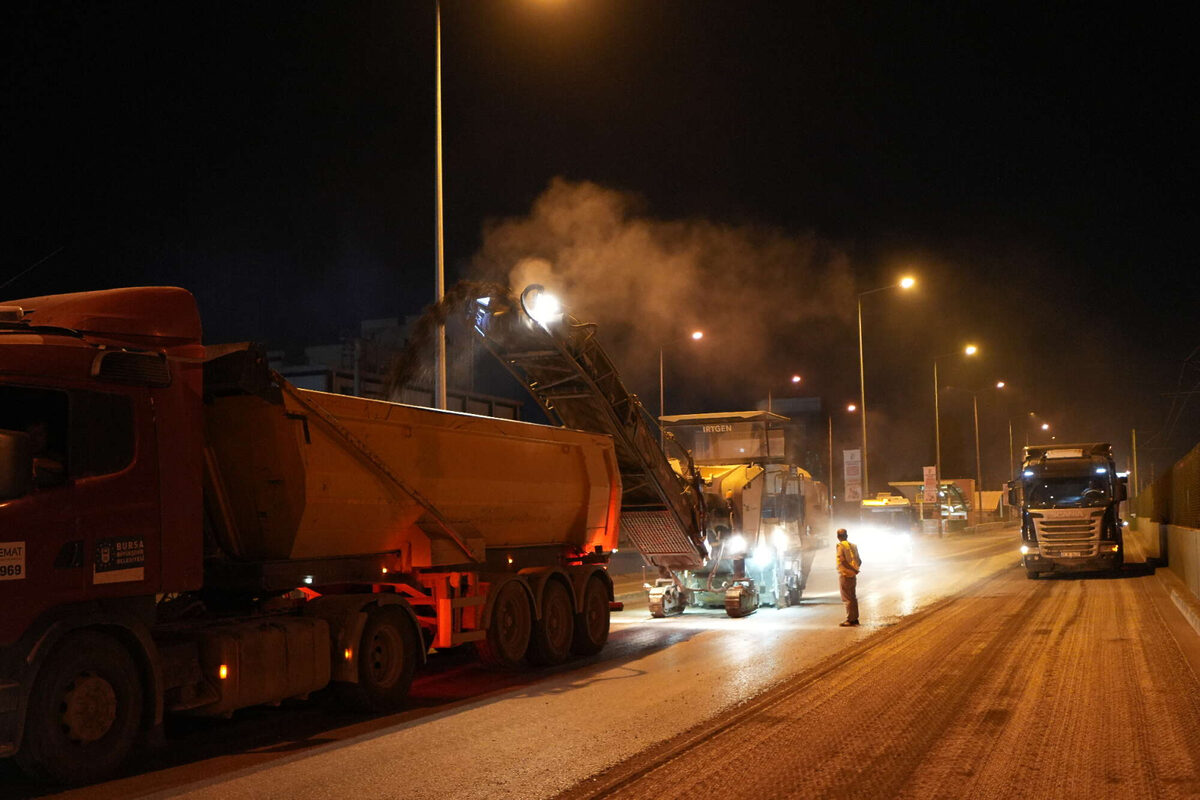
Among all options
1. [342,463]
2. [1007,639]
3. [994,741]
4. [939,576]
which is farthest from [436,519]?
[939,576]

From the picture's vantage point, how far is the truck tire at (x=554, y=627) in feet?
41.6

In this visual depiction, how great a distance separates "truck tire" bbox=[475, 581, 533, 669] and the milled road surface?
3.34 meters

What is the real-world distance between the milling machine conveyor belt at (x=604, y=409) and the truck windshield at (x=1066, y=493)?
12840 millimetres

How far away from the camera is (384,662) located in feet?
33.1

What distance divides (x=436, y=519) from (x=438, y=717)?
6.89ft

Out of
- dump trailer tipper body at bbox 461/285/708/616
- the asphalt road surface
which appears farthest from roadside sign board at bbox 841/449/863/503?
the asphalt road surface

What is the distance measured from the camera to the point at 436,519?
35.3 ft

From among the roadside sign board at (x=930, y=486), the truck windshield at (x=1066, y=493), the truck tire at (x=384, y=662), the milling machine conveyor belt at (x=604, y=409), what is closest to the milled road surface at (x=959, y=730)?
the truck tire at (x=384, y=662)

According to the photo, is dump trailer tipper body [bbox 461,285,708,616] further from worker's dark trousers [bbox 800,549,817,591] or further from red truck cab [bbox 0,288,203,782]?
red truck cab [bbox 0,288,203,782]

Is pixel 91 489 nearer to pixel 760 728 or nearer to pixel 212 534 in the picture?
pixel 212 534

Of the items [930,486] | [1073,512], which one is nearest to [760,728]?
[1073,512]

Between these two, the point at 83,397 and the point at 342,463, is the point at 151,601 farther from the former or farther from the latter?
the point at 342,463

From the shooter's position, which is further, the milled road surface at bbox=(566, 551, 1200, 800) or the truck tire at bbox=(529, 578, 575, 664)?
the truck tire at bbox=(529, 578, 575, 664)

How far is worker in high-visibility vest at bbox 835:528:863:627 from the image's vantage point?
16039 millimetres
